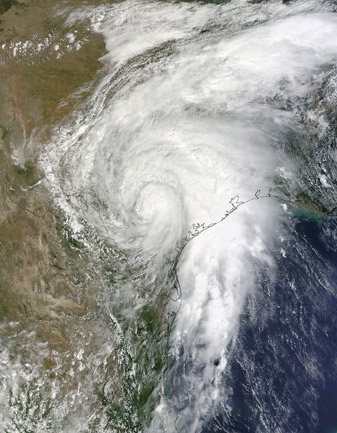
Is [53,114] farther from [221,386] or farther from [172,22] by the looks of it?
[221,386]

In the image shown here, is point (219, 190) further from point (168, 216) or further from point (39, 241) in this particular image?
point (39, 241)

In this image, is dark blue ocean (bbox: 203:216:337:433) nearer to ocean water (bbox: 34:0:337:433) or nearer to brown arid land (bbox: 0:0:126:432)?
ocean water (bbox: 34:0:337:433)

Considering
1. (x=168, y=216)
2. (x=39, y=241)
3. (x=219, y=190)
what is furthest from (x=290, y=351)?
(x=39, y=241)

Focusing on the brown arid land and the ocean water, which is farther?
the brown arid land

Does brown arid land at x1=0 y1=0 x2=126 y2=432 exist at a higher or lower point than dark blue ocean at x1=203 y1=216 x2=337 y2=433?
higher

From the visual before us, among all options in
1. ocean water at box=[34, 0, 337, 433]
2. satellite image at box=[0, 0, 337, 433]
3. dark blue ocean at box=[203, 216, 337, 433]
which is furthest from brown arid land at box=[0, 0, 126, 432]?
dark blue ocean at box=[203, 216, 337, 433]

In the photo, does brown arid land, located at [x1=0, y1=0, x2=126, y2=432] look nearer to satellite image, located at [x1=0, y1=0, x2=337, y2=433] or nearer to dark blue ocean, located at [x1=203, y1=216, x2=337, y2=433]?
satellite image, located at [x1=0, y1=0, x2=337, y2=433]

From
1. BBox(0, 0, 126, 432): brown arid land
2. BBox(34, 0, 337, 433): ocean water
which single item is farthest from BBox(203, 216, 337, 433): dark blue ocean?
BBox(0, 0, 126, 432): brown arid land

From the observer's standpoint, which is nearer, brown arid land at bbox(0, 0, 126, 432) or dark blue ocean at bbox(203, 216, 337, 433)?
dark blue ocean at bbox(203, 216, 337, 433)

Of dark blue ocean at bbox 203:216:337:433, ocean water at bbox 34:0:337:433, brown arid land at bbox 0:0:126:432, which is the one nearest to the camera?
dark blue ocean at bbox 203:216:337:433

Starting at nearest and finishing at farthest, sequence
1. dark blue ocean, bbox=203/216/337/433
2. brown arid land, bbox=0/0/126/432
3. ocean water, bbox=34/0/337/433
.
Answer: dark blue ocean, bbox=203/216/337/433 < ocean water, bbox=34/0/337/433 < brown arid land, bbox=0/0/126/432

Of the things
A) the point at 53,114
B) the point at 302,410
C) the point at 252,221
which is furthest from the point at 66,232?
the point at 302,410
